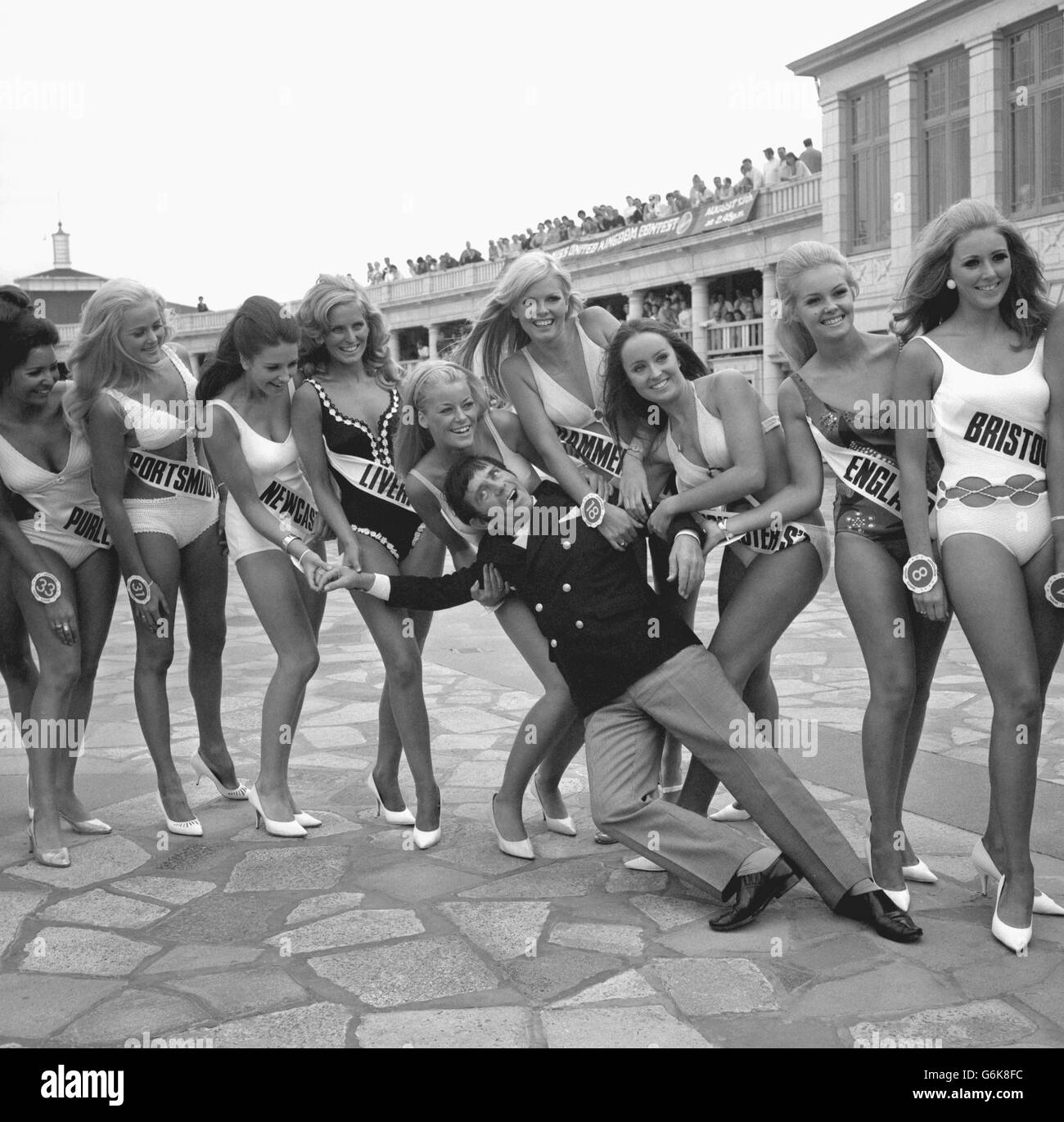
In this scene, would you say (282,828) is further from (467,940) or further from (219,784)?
(467,940)

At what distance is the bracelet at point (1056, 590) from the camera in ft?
11.1

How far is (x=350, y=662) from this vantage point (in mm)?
8203

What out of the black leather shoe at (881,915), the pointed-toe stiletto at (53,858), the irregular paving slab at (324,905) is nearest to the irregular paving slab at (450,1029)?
the irregular paving slab at (324,905)

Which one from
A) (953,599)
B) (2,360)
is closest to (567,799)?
(953,599)

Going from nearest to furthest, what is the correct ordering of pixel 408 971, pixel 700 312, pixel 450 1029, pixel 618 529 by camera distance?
pixel 450 1029, pixel 408 971, pixel 618 529, pixel 700 312

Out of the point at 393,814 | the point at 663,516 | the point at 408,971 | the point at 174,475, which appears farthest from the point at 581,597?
the point at 174,475

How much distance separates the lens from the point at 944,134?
23594 mm

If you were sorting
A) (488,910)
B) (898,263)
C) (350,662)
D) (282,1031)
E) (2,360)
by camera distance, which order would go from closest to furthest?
1. (282,1031)
2. (488,910)
3. (2,360)
4. (350,662)
5. (898,263)

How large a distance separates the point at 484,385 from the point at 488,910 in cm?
177

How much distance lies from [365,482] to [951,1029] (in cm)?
262

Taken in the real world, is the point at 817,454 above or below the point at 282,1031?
above

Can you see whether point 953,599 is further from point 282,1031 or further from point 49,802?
point 49,802

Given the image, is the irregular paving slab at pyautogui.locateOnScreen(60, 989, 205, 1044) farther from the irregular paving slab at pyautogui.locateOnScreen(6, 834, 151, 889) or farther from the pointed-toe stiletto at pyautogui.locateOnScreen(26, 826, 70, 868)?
the pointed-toe stiletto at pyautogui.locateOnScreen(26, 826, 70, 868)

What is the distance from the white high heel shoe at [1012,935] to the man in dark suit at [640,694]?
22cm
